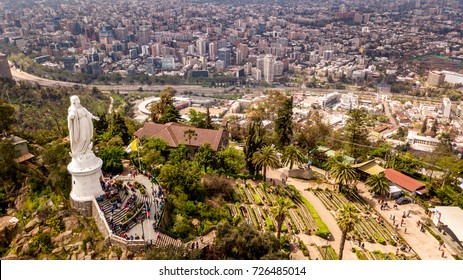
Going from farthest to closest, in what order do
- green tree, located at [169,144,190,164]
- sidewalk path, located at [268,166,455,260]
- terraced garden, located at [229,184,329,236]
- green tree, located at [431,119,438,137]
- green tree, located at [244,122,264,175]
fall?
1. green tree, located at [431,119,438,137]
2. green tree, located at [244,122,264,175]
3. green tree, located at [169,144,190,164]
4. terraced garden, located at [229,184,329,236]
5. sidewalk path, located at [268,166,455,260]

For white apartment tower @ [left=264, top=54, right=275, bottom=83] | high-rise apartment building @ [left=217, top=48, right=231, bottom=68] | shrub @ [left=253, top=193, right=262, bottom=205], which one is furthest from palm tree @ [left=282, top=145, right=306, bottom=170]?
high-rise apartment building @ [left=217, top=48, right=231, bottom=68]

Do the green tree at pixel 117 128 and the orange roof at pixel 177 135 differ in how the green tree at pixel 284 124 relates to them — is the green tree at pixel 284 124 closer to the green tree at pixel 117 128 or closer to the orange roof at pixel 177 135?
the orange roof at pixel 177 135

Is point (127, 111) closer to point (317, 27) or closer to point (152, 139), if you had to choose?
point (152, 139)

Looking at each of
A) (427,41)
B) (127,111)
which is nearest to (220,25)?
(427,41)

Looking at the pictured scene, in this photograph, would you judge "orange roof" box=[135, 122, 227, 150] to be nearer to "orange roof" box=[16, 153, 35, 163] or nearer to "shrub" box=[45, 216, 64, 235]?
"orange roof" box=[16, 153, 35, 163]

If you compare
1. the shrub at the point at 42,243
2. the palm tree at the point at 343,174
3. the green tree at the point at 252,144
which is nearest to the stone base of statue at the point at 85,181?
the shrub at the point at 42,243

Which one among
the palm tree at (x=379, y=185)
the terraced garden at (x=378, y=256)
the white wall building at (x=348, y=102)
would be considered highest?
the palm tree at (x=379, y=185)

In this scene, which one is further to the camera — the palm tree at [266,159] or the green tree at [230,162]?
the green tree at [230,162]
